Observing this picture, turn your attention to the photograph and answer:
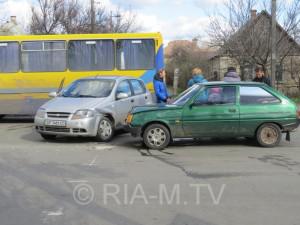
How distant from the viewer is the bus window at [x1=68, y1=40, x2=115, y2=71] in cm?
1780

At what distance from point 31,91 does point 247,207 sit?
12.5m

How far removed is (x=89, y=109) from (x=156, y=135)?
6.12 feet

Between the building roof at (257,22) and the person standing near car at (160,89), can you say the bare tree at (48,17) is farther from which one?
the person standing near car at (160,89)

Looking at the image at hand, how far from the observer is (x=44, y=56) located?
17.8 m

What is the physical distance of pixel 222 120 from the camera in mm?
11203

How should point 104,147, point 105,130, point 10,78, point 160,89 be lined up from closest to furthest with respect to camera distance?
point 104,147
point 105,130
point 160,89
point 10,78

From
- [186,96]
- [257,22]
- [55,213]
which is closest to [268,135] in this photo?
[186,96]

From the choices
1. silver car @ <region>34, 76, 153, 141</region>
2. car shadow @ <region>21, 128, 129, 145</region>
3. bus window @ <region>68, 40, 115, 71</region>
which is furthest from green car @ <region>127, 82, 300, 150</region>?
bus window @ <region>68, 40, 115, 71</region>

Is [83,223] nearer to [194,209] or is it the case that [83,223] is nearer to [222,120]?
[194,209]

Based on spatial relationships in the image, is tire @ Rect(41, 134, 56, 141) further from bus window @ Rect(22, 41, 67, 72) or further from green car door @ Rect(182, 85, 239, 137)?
bus window @ Rect(22, 41, 67, 72)

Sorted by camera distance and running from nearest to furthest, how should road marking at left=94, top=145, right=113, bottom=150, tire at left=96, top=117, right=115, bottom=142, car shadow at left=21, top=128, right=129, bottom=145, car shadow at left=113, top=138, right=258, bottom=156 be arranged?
road marking at left=94, top=145, right=113, bottom=150 → car shadow at left=113, top=138, right=258, bottom=156 → tire at left=96, top=117, right=115, bottom=142 → car shadow at left=21, top=128, right=129, bottom=145

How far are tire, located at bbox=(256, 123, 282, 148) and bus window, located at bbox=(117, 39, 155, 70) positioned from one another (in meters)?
7.04

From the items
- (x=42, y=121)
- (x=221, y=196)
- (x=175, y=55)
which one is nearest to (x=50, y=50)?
(x=42, y=121)

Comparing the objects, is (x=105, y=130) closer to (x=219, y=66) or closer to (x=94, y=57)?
(x=94, y=57)
